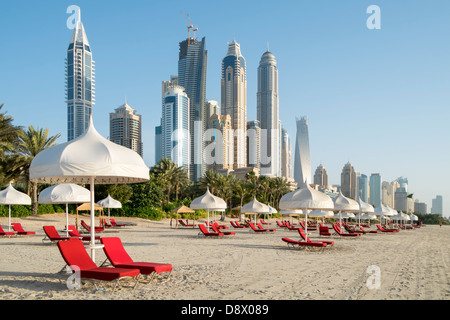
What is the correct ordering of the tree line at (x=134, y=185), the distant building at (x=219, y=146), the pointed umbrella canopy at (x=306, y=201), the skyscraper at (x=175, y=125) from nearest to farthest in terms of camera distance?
the pointed umbrella canopy at (x=306, y=201), the tree line at (x=134, y=185), the distant building at (x=219, y=146), the skyscraper at (x=175, y=125)

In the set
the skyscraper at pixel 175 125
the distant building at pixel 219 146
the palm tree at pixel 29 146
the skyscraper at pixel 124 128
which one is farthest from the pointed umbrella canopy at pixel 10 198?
the skyscraper at pixel 175 125

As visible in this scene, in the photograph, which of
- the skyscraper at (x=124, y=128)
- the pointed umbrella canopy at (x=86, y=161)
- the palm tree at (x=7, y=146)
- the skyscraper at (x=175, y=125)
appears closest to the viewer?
the pointed umbrella canopy at (x=86, y=161)

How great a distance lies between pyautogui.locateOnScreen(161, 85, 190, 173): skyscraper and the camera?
187375 millimetres

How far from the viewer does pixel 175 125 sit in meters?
186

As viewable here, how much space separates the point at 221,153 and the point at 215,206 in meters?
142

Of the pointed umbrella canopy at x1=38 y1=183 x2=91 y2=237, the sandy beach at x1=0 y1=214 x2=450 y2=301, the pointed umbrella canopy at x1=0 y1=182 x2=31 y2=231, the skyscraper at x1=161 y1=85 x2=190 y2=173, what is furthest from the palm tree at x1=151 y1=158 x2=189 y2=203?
the skyscraper at x1=161 y1=85 x2=190 y2=173

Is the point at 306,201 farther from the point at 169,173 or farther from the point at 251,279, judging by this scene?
the point at 169,173

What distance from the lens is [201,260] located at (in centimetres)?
1103

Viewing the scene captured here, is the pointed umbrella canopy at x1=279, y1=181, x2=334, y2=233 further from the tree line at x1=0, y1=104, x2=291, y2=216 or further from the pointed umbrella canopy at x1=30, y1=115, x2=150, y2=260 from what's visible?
the tree line at x1=0, y1=104, x2=291, y2=216

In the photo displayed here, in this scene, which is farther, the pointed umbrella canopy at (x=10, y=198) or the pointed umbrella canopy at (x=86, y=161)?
the pointed umbrella canopy at (x=10, y=198)

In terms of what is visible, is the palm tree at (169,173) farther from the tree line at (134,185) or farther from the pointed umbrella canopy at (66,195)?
the pointed umbrella canopy at (66,195)

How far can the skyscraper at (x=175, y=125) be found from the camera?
18738cm

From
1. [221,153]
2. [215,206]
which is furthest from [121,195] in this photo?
[221,153]

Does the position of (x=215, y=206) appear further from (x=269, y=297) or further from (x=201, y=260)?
(x=269, y=297)
